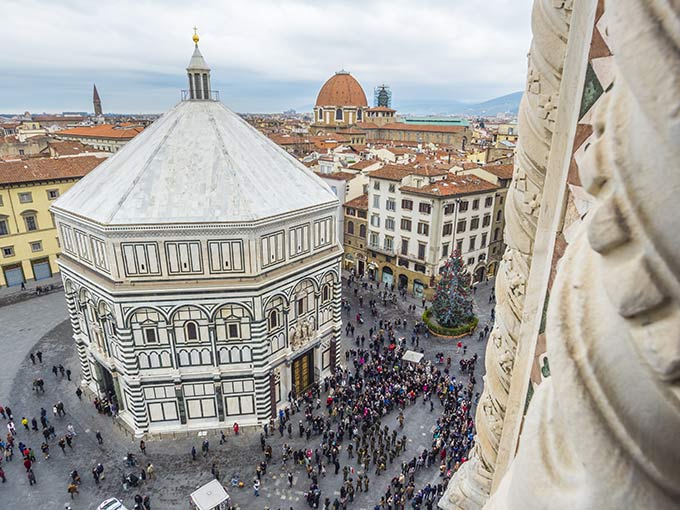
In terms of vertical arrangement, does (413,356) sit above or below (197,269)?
below

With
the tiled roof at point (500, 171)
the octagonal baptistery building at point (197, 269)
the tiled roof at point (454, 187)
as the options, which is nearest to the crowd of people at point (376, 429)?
the octagonal baptistery building at point (197, 269)

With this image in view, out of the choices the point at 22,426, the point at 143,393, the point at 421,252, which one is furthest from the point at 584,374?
the point at 421,252

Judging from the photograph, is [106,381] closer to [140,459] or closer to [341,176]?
[140,459]

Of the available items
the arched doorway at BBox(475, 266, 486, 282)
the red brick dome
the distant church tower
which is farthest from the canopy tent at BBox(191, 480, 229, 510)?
the distant church tower

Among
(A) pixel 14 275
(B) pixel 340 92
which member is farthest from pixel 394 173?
(B) pixel 340 92

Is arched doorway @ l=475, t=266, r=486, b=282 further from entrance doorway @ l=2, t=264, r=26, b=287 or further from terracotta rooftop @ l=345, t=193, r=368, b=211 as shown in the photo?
entrance doorway @ l=2, t=264, r=26, b=287

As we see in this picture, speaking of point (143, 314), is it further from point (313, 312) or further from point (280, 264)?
point (313, 312)
